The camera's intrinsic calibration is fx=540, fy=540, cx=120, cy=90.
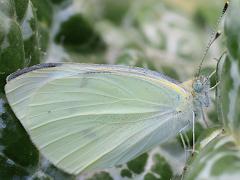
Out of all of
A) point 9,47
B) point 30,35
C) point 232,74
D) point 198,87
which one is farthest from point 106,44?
point 232,74

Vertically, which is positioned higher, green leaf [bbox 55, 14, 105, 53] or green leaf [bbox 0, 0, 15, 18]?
green leaf [bbox 0, 0, 15, 18]

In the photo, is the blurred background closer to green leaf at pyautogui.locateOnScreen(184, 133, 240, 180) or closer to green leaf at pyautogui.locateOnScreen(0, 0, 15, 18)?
green leaf at pyautogui.locateOnScreen(0, 0, 15, 18)

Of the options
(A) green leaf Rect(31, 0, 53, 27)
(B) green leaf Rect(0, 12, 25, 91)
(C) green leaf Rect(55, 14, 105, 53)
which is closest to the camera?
(B) green leaf Rect(0, 12, 25, 91)

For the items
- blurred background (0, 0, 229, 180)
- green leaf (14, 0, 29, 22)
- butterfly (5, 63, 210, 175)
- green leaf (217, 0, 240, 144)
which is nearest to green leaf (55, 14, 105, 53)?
blurred background (0, 0, 229, 180)

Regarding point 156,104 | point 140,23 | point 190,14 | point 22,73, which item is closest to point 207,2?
point 190,14

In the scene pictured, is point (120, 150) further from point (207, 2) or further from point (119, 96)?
point (207, 2)

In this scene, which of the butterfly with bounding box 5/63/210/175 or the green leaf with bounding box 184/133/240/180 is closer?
the green leaf with bounding box 184/133/240/180

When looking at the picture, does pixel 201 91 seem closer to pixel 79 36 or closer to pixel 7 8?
pixel 79 36
